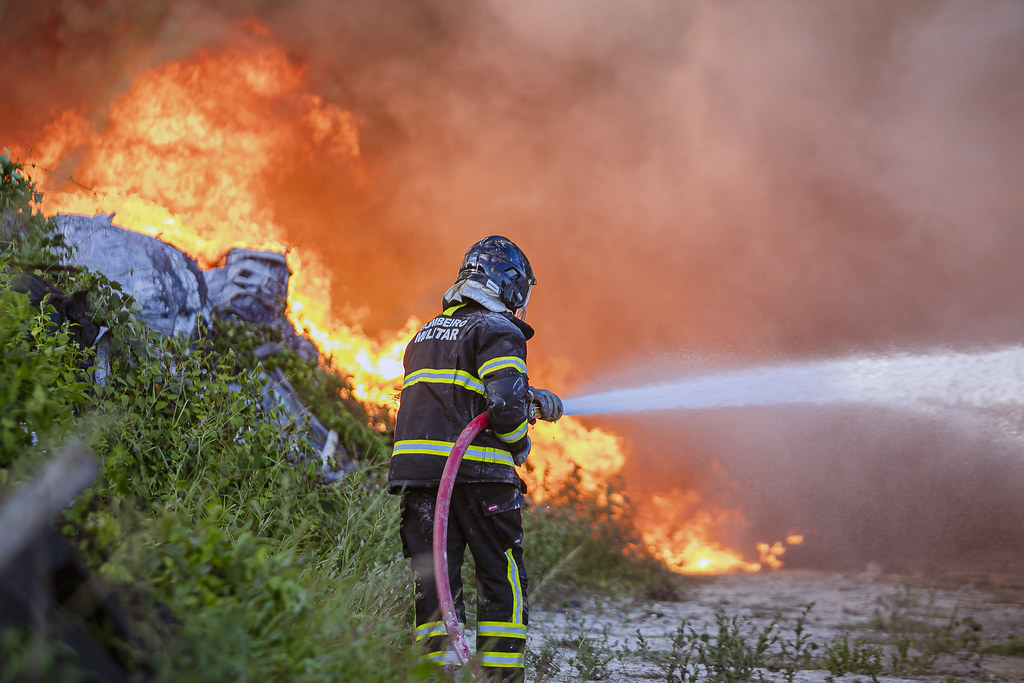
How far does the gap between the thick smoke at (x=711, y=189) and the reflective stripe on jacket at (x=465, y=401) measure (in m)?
5.70

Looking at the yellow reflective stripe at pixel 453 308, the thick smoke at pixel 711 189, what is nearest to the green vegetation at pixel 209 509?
the yellow reflective stripe at pixel 453 308

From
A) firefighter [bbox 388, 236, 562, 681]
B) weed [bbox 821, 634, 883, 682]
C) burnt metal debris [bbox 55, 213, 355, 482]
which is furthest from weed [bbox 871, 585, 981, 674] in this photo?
burnt metal debris [bbox 55, 213, 355, 482]

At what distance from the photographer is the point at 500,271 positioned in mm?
3895

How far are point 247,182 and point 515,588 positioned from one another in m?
7.14

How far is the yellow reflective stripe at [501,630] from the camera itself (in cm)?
330

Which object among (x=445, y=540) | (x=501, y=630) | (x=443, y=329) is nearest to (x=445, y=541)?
(x=445, y=540)

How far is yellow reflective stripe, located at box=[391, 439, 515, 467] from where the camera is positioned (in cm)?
346

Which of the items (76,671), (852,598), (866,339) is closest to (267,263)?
(76,671)

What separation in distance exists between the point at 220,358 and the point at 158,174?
13.6ft

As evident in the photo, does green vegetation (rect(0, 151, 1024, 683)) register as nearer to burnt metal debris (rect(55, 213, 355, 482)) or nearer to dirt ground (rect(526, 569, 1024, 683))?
dirt ground (rect(526, 569, 1024, 683))

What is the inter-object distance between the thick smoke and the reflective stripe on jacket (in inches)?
225

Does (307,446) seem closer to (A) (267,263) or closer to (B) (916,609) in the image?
(A) (267,263)

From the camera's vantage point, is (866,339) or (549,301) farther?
(549,301)

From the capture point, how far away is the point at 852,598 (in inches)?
292
